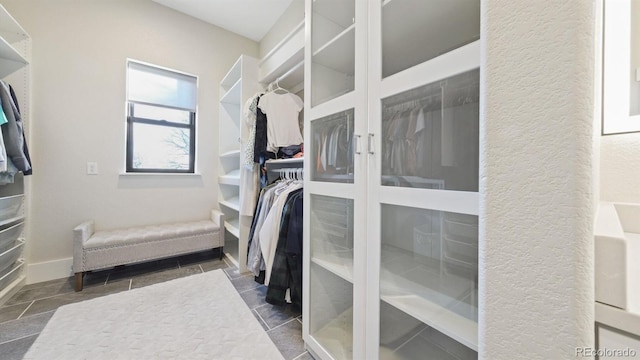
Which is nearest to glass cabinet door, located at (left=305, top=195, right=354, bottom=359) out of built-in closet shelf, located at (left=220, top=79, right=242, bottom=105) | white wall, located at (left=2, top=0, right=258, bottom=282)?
built-in closet shelf, located at (left=220, top=79, right=242, bottom=105)

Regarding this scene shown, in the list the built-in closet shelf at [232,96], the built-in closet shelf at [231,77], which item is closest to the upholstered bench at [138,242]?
the built-in closet shelf at [232,96]

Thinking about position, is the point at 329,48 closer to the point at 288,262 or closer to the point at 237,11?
the point at 288,262

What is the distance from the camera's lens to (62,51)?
2.22 meters

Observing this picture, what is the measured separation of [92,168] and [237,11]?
2.31 meters

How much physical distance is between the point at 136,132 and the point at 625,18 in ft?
11.8

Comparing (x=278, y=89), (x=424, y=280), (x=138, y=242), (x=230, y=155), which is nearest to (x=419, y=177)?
(x=424, y=280)

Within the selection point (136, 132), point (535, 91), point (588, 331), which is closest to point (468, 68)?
point (535, 91)

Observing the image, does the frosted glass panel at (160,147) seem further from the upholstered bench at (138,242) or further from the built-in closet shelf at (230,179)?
the upholstered bench at (138,242)

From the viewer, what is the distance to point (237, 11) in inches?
105

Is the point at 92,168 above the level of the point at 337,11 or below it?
below

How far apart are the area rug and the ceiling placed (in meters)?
2.96

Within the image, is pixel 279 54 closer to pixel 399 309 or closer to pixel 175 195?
pixel 175 195

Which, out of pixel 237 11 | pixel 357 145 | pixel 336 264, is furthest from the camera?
pixel 237 11

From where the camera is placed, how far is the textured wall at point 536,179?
1.16ft
